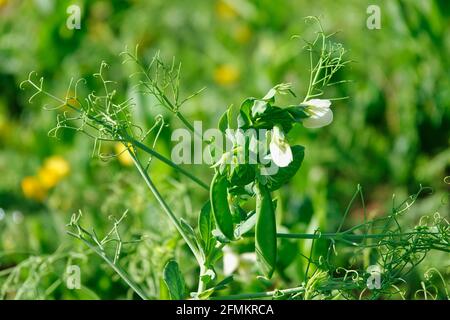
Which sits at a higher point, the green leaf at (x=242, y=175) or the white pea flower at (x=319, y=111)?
the white pea flower at (x=319, y=111)

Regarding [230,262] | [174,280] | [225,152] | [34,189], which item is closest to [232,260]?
[230,262]

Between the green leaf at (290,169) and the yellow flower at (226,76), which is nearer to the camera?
A: the green leaf at (290,169)

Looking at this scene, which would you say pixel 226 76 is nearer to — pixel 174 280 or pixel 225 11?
pixel 225 11

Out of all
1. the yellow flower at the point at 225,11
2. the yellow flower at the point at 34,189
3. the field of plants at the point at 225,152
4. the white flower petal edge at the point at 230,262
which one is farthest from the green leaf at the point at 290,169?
the yellow flower at the point at 225,11

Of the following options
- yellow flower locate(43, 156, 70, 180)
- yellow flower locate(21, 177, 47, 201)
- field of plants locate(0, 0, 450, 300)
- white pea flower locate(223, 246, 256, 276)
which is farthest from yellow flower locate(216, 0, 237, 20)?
white pea flower locate(223, 246, 256, 276)

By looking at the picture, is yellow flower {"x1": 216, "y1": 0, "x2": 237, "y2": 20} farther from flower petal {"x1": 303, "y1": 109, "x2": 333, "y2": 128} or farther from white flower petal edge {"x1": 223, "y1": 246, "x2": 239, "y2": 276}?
flower petal {"x1": 303, "y1": 109, "x2": 333, "y2": 128}

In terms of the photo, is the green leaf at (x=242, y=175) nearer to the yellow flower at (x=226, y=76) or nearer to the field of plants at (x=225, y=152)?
the field of plants at (x=225, y=152)
